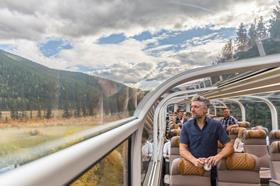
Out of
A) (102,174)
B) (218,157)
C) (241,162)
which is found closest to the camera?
(102,174)

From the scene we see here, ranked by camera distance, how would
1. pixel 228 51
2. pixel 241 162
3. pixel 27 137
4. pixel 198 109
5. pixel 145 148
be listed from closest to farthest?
pixel 27 137
pixel 241 162
pixel 198 109
pixel 228 51
pixel 145 148

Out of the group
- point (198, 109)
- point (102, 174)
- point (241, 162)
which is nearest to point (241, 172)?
point (241, 162)

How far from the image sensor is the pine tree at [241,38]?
393 centimetres

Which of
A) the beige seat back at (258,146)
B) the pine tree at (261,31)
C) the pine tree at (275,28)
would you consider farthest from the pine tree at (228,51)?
the beige seat back at (258,146)

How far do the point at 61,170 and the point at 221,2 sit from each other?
261cm

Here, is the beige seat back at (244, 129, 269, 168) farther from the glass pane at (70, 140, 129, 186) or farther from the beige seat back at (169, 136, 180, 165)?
the glass pane at (70, 140, 129, 186)

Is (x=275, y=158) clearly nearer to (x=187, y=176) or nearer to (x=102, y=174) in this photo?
(x=187, y=176)

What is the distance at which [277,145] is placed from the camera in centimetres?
500

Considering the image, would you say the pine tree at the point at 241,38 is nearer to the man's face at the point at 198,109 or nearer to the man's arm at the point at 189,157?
the man's face at the point at 198,109

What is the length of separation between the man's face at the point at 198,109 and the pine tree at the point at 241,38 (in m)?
0.84

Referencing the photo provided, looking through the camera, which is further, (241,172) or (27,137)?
(241,172)

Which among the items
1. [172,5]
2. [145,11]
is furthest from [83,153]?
[172,5]

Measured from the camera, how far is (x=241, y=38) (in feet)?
13.6

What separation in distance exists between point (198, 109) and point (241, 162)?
93cm
